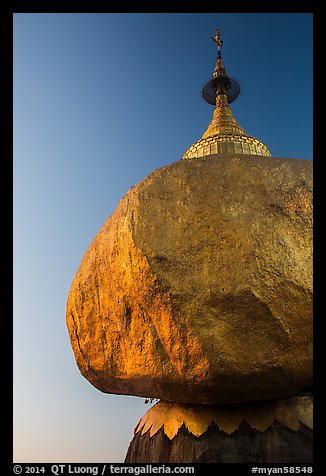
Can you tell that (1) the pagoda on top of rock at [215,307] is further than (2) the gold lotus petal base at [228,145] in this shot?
No

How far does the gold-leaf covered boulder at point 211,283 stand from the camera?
2.39 metres

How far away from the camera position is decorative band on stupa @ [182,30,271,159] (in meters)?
9.99

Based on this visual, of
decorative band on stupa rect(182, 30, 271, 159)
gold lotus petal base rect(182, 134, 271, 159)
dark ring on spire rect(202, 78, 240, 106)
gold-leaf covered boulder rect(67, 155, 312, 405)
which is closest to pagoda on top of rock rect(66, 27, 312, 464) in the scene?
gold-leaf covered boulder rect(67, 155, 312, 405)

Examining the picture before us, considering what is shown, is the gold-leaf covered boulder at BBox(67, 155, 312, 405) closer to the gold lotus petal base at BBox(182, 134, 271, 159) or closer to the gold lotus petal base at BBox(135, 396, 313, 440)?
the gold lotus petal base at BBox(135, 396, 313, 440)

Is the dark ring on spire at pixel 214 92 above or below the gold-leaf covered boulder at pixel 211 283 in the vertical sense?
above

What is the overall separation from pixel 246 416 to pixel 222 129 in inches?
361

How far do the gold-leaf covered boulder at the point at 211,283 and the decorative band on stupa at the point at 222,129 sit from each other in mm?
6024

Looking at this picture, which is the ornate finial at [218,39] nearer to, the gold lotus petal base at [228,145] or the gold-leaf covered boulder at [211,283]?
the gold lotus petal base at [228,145]

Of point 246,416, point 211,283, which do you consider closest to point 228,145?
point 211,283

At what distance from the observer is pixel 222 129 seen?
422 inches

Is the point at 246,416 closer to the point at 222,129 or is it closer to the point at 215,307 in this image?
the point at 215,307

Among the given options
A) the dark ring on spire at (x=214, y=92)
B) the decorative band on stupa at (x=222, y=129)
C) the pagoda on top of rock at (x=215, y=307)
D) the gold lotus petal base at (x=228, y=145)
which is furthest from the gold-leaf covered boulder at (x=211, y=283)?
the dark ring on spire at (x=214, y=92)
